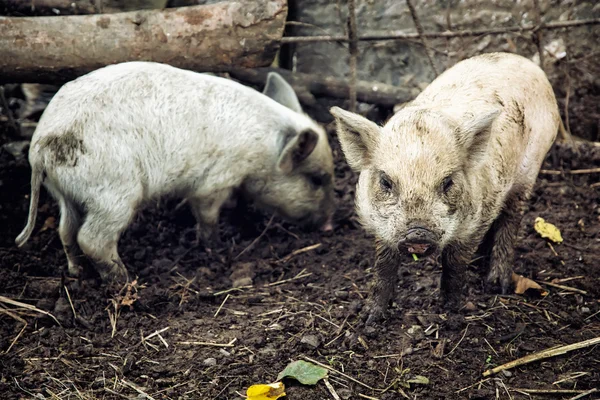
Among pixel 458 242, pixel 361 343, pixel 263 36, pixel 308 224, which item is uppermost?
pixel 263 36

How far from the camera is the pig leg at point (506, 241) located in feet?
14.7

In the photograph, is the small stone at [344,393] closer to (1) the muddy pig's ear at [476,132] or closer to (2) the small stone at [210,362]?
(2) the small stone at [210,362]

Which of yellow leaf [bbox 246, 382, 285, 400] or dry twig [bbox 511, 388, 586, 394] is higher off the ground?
dry twig [bbox 511, 388, 586, 394]

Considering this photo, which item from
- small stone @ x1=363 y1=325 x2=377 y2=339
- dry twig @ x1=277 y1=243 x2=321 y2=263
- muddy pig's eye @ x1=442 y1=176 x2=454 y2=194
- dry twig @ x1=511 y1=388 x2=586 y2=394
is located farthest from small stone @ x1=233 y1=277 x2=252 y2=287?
dry twig @ x1=511 y1=388 x2=586 y2=394

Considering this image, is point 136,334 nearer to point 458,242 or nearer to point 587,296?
point 458,242

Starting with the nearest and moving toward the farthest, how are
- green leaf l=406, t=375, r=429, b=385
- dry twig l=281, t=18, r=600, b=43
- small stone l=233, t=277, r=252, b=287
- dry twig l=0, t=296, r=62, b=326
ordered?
green leaf l=406, t=375, r=429, b=385 → dry twig l=0, t=296, r=62, b=326 → small stone l=233, t=277, r=252, b=287 → dry twig l=281, t=18, r=600, b=43

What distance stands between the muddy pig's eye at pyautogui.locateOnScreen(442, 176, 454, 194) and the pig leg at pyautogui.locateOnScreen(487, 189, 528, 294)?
1058mm

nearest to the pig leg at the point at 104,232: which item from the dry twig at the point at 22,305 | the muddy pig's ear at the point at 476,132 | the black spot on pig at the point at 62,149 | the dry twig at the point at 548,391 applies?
the black spot on pig at the point at 62,149

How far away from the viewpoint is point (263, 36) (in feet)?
17.8

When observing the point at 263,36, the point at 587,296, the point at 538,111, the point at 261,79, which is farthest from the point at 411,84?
the point at 587,296

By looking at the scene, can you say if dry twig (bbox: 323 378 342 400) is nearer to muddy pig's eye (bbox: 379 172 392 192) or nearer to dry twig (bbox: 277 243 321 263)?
muddy pig's eye (bbox: 379 172 392 192)

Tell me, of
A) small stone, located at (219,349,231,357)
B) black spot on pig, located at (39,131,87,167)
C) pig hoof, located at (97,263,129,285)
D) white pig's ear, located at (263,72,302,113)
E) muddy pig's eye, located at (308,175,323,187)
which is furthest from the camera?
white pig's ear, located at (263,72,302,113)

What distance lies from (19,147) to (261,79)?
234cm

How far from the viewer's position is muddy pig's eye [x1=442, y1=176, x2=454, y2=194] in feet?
11.7
